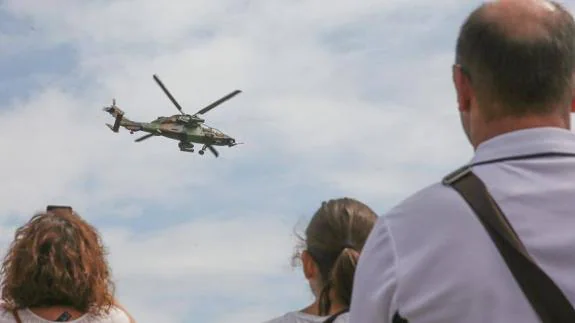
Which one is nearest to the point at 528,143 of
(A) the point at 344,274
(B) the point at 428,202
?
(B) the point at 428,202

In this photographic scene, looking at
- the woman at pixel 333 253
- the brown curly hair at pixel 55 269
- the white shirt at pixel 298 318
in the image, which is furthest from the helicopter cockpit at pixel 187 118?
the white shirt at pixel 298 318

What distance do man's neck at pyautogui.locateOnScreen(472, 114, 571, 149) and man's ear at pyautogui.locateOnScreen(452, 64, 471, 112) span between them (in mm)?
88

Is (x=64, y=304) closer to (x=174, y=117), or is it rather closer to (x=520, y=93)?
(x=520, y=93)

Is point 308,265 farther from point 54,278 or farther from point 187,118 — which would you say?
point 187,118

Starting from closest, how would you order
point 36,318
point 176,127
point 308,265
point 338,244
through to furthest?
1. point 36,318
2. point 338,244
3. point 308,265
4. point 176,127

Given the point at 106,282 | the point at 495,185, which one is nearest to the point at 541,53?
the point at 495,185

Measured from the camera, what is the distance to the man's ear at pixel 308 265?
5094mm

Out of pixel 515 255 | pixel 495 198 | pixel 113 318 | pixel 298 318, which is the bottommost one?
pixel 298 318

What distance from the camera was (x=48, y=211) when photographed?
520cm

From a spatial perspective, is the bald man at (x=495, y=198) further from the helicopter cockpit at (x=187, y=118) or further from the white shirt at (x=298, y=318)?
the helicopter cockpit at (x=187, y=118)

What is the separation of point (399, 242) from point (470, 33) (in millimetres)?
599

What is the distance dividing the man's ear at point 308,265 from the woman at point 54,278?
3.19 feet

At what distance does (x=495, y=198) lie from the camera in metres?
2.37

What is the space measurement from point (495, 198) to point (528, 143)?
0.62ft
